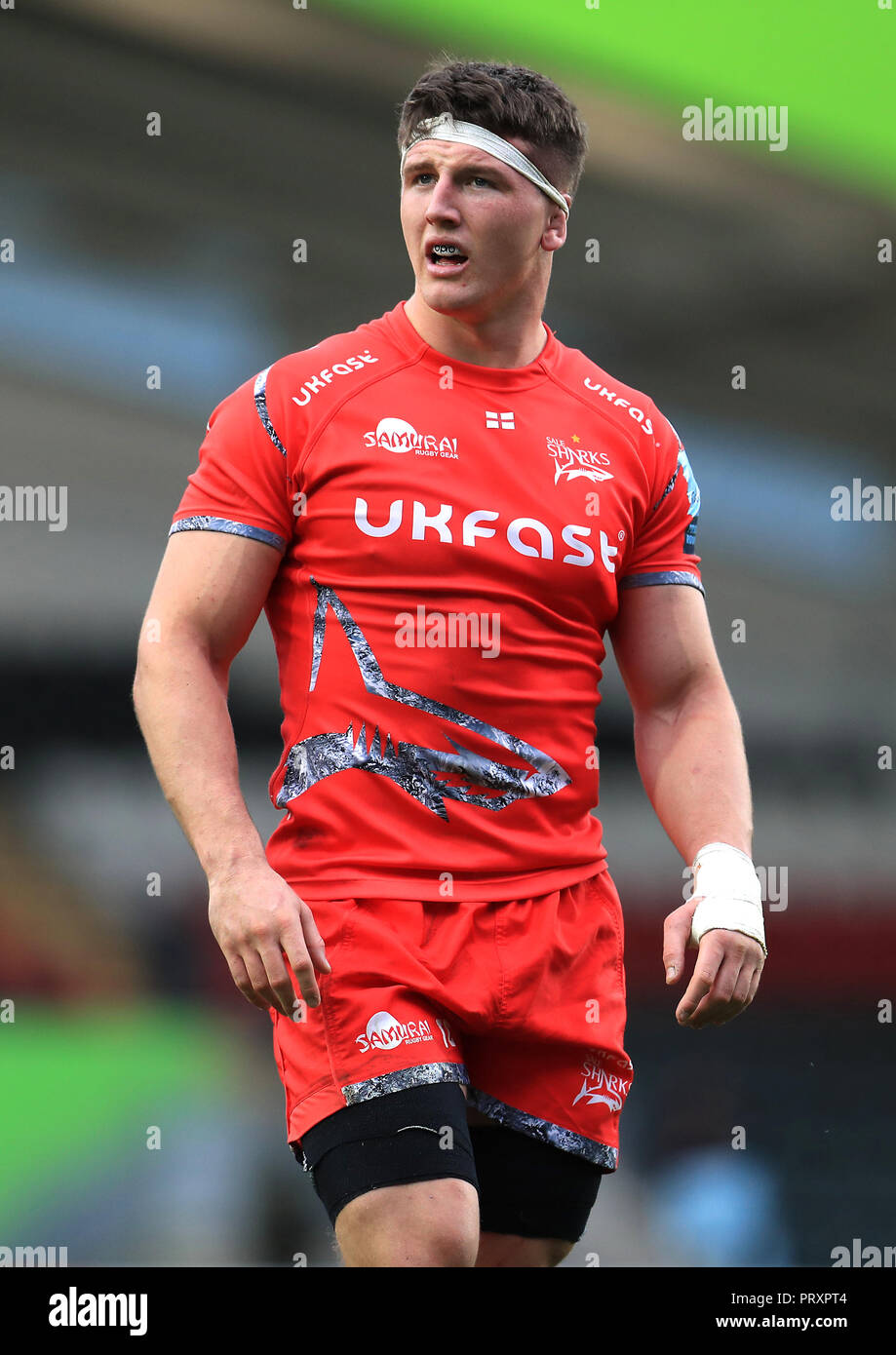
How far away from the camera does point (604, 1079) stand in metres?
2.44

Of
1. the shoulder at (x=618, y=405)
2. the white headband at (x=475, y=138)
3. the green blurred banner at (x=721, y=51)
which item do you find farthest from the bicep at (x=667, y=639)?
the green blurred banner at (x=721, y=51)

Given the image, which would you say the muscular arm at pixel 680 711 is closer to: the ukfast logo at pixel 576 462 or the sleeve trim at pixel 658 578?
the sleeve trim at pixel 658 578

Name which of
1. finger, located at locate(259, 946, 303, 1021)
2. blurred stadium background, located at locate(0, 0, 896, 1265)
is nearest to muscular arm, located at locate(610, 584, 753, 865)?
finger, located at locate(259, 946, 303, 1021)

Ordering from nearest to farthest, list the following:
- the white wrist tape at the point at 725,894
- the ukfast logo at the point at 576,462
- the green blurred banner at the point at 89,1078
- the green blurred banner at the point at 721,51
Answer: the white wrist tape at the point at 725,894, the ukfast logo at the point at 576,462, the green blurred banner at the point at 89,1078, the green blurred banner at the point at 721,51

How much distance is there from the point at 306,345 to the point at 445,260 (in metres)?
1.76

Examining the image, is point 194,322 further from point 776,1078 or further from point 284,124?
point 776,1078

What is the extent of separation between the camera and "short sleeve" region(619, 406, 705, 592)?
8.56 feet

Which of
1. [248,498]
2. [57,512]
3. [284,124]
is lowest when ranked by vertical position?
[248,498]

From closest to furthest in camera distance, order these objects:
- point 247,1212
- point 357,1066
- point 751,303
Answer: point 357,1066
point 247,1212
point 751,303

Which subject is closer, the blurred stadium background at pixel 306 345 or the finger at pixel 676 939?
the finger at pixel 676 939

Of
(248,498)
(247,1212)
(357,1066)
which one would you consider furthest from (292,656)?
(247,1212)

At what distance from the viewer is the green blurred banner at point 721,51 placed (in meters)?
4.13

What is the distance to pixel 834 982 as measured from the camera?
165 inches

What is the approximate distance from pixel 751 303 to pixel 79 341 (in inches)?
67.3
